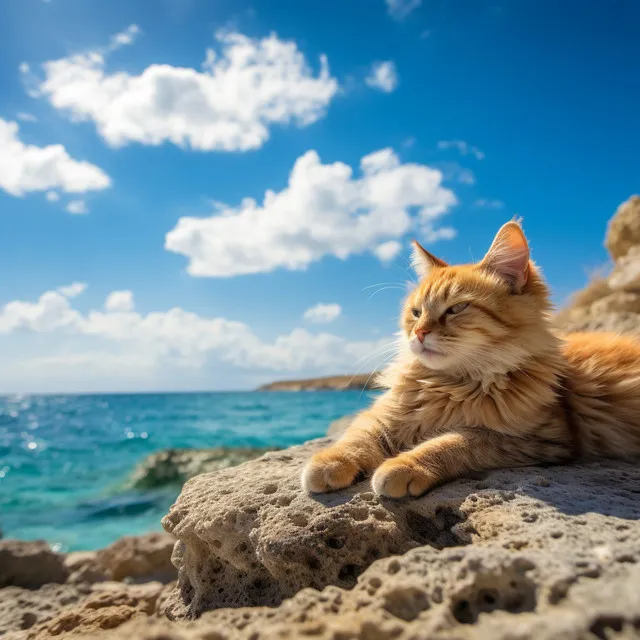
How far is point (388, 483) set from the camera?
164 centimetres

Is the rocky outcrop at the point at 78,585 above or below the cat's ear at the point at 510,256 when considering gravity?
below

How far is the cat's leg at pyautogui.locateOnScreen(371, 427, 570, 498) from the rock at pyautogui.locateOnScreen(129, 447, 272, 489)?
6.45 metres

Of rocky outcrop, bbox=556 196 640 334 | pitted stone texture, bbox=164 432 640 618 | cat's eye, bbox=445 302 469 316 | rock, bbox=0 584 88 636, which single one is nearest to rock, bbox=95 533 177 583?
rock, bbox=0 584 88 636

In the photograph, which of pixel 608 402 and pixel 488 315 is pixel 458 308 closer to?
pixel 488 315

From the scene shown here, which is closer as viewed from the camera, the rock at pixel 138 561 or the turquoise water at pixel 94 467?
the rock at pixel 138 561

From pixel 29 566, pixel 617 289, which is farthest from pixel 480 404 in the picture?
pixel 617 289

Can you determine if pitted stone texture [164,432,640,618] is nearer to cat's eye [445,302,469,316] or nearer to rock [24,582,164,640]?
rock [24,582,164,640]

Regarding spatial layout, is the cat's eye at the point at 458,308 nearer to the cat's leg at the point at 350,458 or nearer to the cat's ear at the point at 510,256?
the cat's ear at the point at 510,256

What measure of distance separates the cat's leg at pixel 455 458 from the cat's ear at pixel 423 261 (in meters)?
0.97

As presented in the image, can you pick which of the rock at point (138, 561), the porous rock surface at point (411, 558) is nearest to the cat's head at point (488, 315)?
the porous rock surface at point (411, 558)

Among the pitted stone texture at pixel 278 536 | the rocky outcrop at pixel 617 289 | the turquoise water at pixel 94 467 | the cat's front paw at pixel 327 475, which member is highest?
the rocky outcrop at pixel 617 289

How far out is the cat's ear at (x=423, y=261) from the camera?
2.58 metres

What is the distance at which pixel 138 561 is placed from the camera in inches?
164

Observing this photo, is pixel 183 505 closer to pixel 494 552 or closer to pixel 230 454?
pixel 494 552
